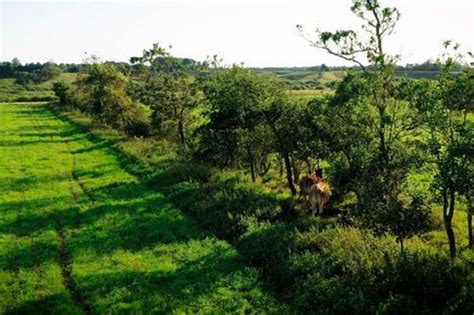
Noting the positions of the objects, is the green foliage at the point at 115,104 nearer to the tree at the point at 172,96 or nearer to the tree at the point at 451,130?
the tree at the point at 172,96

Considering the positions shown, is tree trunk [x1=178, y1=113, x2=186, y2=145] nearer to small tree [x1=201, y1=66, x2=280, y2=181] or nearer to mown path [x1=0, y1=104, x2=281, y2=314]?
mown path [x1=0, y1=104, x2=281, y2=314]

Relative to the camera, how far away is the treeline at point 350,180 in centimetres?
1795

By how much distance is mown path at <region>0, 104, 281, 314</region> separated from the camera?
19141 millimetres

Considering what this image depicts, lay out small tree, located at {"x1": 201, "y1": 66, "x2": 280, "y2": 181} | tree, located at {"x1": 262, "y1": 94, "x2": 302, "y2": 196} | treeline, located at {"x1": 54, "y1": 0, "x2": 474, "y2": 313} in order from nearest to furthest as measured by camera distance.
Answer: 1. treeline, located at {"x1": 54, "y1": 0, "x2": 474, "y2": 313}
2. tree, located at {"x1": 262, "y1": 94, "x2": 302, "y2": 196}
3. small tree, located at {"x1": 201, "y1": 66, "x2": 280, "y2": 181}

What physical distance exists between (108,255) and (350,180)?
14.4m

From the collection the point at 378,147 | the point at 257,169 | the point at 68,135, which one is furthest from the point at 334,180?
the point at 68,135

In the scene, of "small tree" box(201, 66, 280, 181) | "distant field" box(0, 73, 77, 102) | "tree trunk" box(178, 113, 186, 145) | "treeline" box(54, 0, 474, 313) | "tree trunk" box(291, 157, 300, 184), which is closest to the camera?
"treeline" box(54, 0, 474, 313)

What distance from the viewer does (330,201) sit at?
31.4m

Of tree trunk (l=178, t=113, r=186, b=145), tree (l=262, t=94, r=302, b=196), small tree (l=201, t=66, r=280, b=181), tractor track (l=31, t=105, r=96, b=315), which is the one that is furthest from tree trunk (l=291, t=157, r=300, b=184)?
tree trunk (l=178, t=113, r=186, b=145)

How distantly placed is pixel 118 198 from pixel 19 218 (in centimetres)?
658

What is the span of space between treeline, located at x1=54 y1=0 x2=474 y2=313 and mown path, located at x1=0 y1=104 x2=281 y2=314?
1.63 metres

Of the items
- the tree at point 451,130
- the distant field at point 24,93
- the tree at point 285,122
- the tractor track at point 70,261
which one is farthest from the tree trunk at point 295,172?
the distant field at point 24,93

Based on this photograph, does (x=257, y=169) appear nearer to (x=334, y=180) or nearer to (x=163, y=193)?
(x=163, y=193)

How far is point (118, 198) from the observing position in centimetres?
3475
